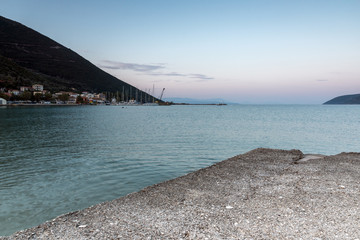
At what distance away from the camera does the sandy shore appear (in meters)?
5.51

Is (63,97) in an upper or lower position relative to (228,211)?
upper

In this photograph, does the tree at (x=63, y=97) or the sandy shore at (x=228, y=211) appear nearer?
the sandy shore at (x=228, y=211)

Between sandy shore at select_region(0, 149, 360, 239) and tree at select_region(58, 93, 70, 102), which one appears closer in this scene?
sandy shore at select_region(0, 149, 360, 239)

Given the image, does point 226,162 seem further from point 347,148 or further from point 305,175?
point 347,148

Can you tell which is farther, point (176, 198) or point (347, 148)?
point (347, 148)

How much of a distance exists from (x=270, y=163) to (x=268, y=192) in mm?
4984

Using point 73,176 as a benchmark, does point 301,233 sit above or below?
above

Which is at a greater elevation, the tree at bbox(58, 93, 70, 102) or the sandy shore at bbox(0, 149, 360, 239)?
the tree at bbox(58, 93, 70, 102)

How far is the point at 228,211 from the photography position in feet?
21.8

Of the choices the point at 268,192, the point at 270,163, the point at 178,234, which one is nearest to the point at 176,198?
the point at 178,234

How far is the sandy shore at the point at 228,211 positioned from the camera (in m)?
5.51

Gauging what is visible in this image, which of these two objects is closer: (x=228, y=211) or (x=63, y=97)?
(x=228, y=211)

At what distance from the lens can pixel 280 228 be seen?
18.6 ft

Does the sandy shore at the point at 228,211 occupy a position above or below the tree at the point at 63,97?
below
